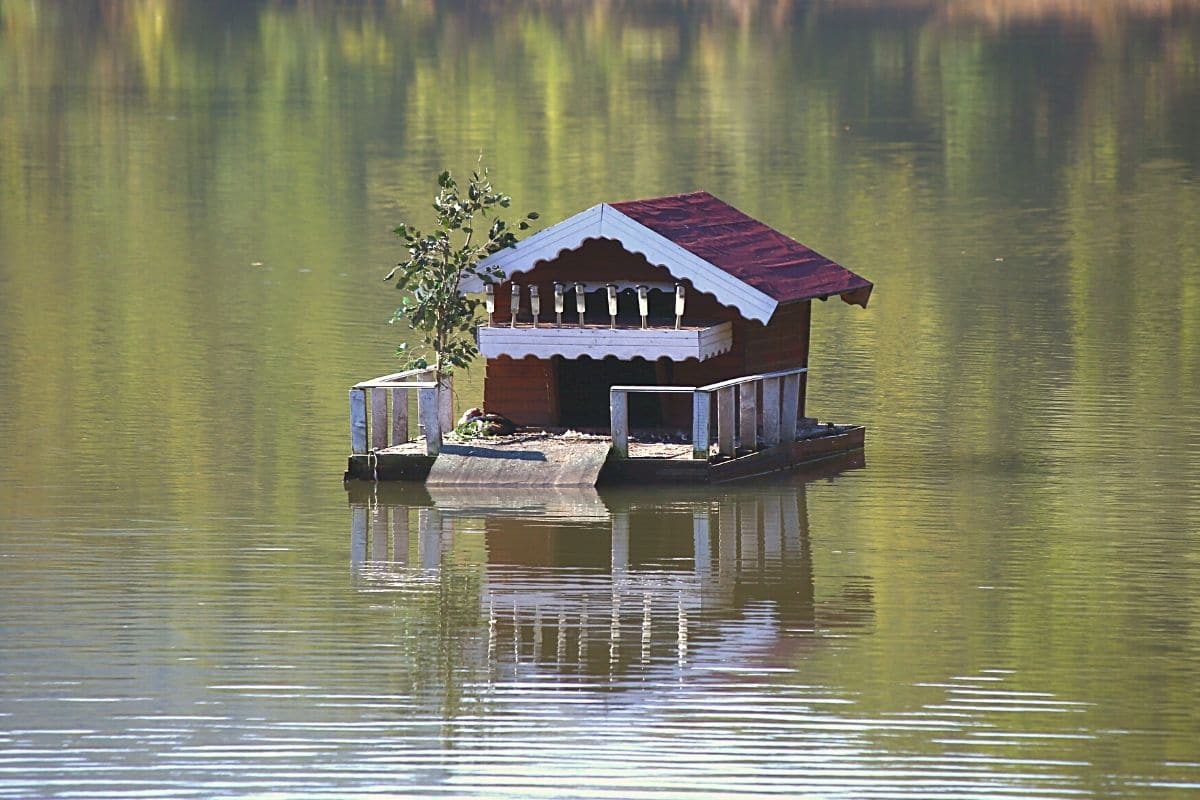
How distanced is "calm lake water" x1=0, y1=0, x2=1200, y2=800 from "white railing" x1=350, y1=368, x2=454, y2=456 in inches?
21.1

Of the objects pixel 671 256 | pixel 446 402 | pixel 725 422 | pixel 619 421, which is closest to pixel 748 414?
pixel 725 422

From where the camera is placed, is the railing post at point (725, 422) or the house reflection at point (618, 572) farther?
the railing post at point (725, 422)

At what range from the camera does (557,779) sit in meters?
12.7

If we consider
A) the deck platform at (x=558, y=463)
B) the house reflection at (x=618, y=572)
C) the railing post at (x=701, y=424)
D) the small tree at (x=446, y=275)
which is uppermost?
the small tree at (x=446, y=275)

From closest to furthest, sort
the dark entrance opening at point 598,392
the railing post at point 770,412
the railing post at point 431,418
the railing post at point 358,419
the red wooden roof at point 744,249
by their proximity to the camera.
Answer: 1. the railing post at point 431,418
2. the railing post at point 358,419
3. the red wooden roof at point 744,249
4. the railing post at point 770,412
5. the dark entrance opening at point 598,392

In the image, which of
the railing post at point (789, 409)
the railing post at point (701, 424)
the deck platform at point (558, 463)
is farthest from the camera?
the railing post at point (789, 409)

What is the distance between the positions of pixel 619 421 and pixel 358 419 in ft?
6.87

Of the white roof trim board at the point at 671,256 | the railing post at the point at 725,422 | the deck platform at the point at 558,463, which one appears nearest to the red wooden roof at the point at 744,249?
the white roof trim board at the point at 671,256

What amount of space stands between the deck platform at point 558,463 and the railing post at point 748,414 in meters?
0.13

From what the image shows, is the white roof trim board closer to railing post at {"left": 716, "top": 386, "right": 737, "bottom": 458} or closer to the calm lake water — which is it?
railing post at {"left": 716, "top": 386, "right": 737, "bottom": 458}

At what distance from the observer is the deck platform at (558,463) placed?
20.6 metres

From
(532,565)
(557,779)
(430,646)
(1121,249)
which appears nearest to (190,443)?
(532,565)

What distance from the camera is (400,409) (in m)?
21.6

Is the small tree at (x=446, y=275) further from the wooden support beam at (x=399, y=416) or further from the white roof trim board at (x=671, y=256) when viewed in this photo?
the white roof trim board at (x=671, y=256)
